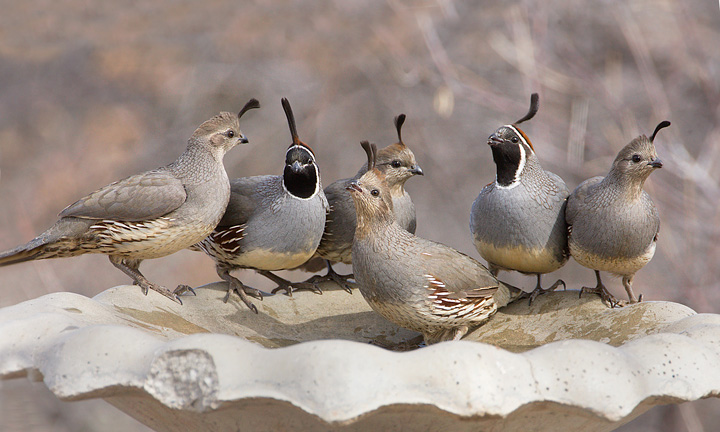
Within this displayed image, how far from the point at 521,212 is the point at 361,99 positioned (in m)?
4.95

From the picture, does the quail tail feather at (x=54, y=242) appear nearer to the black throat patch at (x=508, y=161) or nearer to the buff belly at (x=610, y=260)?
the black throat patch at (x=508, y=161)

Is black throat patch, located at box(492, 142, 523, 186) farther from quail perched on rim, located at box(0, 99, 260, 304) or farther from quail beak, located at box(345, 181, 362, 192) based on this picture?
quail perched on rim, located at box(0, 99, 260, 304)

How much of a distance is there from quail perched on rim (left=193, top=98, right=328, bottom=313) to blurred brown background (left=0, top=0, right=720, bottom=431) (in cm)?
257

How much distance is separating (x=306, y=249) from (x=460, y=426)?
129 cm

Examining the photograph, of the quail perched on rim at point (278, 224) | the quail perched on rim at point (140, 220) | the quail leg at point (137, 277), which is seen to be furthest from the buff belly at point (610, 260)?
the quail leg at point (137, 277)

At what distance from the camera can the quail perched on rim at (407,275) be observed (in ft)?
8.57

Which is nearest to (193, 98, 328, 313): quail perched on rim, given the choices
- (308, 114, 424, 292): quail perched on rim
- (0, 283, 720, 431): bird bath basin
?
(308, 114, 424, 292): quail perched on rim

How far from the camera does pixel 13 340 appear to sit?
1.96 metres

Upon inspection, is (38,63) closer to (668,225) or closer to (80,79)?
(80,79)

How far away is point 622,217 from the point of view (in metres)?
2.84

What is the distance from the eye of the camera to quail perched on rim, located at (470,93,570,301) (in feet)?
9.84

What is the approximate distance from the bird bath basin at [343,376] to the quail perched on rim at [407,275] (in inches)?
24.9

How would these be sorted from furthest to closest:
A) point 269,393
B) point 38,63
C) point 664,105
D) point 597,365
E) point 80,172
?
point 38,63 < point 80,172 < point 664,105 < point 597,365 < point 269,393

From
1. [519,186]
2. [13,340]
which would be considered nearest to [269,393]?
[13,340]
